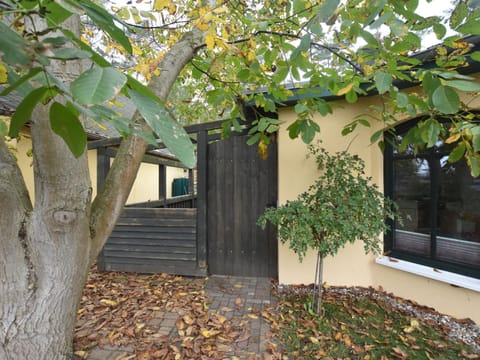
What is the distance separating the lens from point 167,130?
0.54 metres

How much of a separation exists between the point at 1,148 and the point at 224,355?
7.22ft

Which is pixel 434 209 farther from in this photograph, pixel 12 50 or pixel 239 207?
pixel 12 50

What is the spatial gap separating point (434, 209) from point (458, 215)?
8.6 inches

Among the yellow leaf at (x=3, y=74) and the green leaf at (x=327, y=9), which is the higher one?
the green leaf at (x=327, y=9)

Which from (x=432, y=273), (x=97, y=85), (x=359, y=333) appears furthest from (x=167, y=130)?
(x=432, y=273)

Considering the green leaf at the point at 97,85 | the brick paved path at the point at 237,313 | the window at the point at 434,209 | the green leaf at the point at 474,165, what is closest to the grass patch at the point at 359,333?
the brick paved path at the point at 237,313

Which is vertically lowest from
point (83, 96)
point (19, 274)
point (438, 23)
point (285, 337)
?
point (285, 337)

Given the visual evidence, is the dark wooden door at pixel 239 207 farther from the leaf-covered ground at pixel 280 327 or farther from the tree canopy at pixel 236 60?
the tree canopy at pixel 236 60

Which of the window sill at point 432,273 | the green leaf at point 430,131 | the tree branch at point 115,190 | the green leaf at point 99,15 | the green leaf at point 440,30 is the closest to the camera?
the green leaf at point 99,15

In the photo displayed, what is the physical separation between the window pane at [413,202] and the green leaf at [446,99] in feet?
7.27

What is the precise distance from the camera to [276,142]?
3611mm

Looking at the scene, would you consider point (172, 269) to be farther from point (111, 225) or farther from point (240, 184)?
point (111, 225)

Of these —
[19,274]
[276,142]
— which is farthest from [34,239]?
[276,142]

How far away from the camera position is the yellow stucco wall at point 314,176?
317 cm
